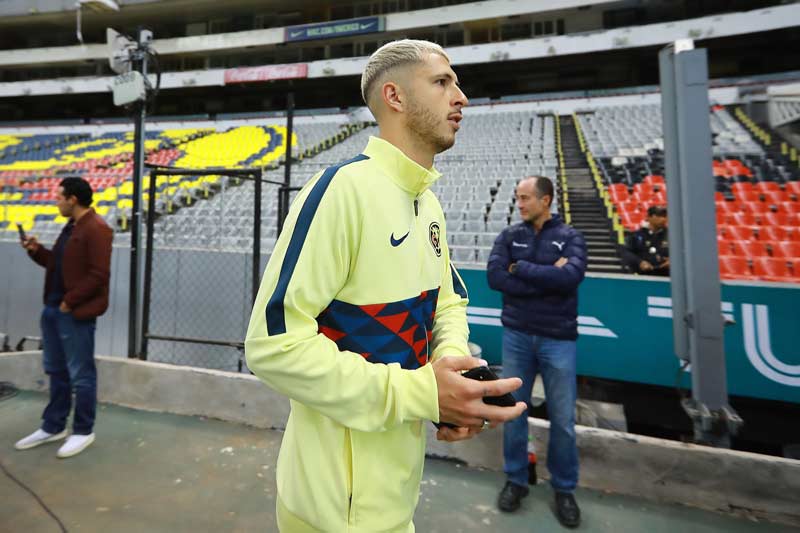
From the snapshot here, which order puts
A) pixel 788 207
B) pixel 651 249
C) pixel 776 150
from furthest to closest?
pixel 776 150 → pixel 788 207 → pixel 651 249

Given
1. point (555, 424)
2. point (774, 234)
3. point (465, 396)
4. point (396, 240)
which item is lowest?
point (555, 424)

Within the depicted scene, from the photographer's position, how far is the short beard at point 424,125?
898 millimetres

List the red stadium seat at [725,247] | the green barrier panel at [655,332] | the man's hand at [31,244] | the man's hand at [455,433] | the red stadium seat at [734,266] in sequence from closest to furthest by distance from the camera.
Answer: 1. the man's hand at [455,433]
2. the green barrier panel at [655,332]
3. the man's hand at [31,244]
4. the red stadium seat at [734,266]
5. the red stadium seat at [725,247]

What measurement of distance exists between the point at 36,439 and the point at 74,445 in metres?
0.37

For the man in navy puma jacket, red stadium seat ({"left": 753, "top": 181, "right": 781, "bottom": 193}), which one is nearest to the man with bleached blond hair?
the man in navy puma jacket

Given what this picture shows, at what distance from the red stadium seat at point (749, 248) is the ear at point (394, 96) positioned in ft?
20.0

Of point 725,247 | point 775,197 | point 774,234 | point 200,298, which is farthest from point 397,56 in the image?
point 775,197

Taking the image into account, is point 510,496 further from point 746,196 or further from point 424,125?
point 746,196

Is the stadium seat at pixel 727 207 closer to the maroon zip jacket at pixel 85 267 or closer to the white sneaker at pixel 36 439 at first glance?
the maroon zip jacket at pixel 85 267

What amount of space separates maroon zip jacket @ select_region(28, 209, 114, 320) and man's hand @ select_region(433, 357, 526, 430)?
2927 mm

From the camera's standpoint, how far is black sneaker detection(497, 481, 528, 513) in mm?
2326

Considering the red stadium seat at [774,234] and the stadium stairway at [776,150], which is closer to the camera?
the red stadium seat at [774,234]

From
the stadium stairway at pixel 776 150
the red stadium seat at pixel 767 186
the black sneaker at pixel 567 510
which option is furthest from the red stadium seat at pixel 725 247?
the black sneaker at pixel 567 510

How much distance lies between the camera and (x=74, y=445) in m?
2.80
